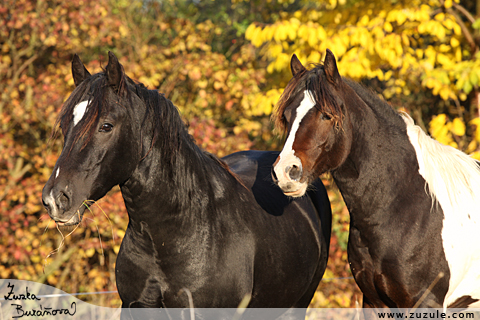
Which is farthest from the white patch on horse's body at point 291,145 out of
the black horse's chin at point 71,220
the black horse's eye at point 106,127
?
the black horse's chin at point 71,220

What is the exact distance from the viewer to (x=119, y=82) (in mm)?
2410

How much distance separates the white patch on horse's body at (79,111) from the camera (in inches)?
91.1

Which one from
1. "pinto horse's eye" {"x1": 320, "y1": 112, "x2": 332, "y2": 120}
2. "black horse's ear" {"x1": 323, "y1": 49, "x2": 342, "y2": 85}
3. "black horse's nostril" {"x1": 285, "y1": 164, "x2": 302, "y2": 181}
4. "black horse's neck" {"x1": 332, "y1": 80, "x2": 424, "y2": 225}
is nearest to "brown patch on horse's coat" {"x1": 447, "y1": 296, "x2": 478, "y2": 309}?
"black horse's neck" {"x1": 332, "y1": 80, "x2": 424, "y2": 225}

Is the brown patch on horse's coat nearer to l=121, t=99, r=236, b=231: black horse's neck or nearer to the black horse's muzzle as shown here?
l=121, t=99, r=236, b=231: black horse's neck

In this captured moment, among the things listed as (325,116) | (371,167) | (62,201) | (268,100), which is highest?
(325,116)

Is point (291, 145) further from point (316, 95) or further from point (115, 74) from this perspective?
point (115, 74)

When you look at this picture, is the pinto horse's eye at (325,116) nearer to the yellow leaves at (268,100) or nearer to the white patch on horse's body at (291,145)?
the white patch on horse's body at (291,145)

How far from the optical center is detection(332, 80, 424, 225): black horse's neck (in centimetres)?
279

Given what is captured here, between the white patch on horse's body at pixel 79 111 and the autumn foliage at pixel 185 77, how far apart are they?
3.37m

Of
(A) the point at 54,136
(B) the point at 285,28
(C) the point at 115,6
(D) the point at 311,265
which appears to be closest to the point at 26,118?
(C) the point at 115,6

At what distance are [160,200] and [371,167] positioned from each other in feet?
4.20

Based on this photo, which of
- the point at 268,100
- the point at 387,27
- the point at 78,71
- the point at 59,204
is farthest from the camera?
the point at 268,100

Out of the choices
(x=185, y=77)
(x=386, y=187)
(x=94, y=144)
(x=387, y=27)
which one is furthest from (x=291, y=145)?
(x=185, y=77)

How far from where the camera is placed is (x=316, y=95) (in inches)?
103
